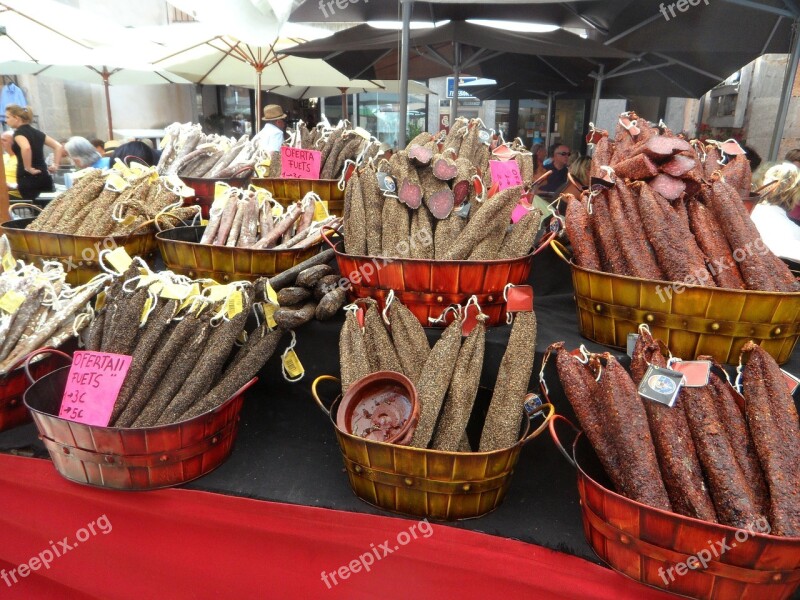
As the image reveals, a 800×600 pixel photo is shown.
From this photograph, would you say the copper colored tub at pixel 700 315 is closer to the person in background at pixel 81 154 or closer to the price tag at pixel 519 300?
the price tag at pixel 519 300

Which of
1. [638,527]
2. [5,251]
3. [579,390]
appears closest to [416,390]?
[579,390]

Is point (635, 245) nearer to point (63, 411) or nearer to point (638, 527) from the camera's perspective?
point (638, 527)

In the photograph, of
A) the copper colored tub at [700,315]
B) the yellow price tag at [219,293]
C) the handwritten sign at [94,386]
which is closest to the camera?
the copper colored tub at [700,315]

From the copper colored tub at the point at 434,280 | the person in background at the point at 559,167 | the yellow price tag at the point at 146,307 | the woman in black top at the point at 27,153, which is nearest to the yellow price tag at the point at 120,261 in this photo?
the yellow price tag at the point at 146,307

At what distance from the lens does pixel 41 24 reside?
629cm

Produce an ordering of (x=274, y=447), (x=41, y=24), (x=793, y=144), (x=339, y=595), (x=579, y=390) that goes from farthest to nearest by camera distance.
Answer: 1. (x=793, y=144)
2. (x=41, y=24)
3. (x=274, y=447)
4. (x=339, y=595)
5. (x=579, y=390)

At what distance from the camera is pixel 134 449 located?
148cm

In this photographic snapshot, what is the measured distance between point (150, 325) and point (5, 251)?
119 centimetres

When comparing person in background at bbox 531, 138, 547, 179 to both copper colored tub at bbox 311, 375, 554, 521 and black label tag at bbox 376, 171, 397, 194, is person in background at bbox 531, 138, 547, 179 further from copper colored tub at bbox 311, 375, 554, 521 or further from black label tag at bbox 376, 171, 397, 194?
copper colored tub at bbox 311, 375, 554, 521

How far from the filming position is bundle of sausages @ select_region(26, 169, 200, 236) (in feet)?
7.84

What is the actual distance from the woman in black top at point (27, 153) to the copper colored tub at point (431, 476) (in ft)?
19.8

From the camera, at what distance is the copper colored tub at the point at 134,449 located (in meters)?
1.47

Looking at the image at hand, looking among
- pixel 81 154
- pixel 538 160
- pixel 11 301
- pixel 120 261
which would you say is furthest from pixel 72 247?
pixel 538 160

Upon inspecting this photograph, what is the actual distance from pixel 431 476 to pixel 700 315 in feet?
2.79
